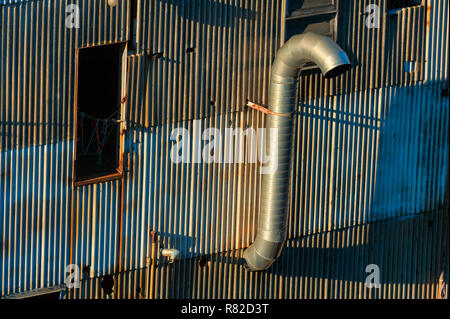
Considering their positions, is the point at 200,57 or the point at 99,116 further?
the point at 99,116

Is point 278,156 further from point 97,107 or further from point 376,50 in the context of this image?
point 97,107

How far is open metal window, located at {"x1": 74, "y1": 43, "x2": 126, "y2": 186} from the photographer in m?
21.9

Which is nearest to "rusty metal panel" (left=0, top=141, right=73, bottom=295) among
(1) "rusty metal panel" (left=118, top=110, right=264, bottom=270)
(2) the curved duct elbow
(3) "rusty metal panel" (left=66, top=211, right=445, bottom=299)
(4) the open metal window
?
(4) the open metal window

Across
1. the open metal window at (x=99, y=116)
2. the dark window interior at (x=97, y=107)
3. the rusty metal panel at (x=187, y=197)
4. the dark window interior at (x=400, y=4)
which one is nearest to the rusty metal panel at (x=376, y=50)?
the dark window interior at (x=400, y=4)

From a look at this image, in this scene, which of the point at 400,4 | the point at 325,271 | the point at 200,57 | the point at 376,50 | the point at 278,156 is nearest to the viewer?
the point at 200,57

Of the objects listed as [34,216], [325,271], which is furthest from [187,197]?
[325,271]

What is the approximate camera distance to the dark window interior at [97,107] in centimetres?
2428

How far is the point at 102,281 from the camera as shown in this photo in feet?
73.0

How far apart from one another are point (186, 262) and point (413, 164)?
7334 mm

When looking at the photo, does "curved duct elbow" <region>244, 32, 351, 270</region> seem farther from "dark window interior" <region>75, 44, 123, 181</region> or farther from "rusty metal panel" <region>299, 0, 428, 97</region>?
"dark window interior" <region>75, 44, 123, 181</region>

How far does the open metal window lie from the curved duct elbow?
12.8 ft

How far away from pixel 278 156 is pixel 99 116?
625 centimetres

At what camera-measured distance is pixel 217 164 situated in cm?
2278
